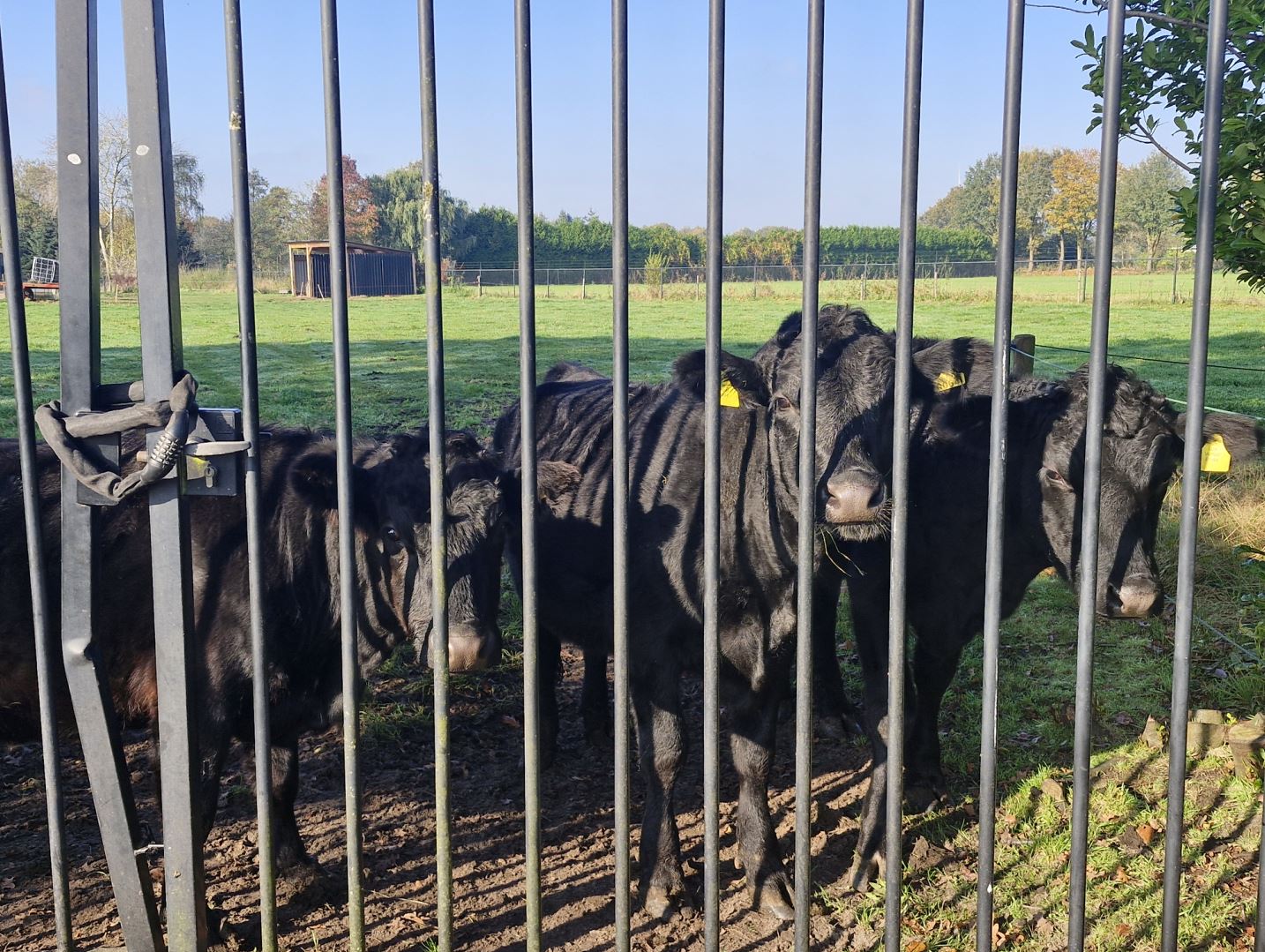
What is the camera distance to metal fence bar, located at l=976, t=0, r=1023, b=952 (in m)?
2.26

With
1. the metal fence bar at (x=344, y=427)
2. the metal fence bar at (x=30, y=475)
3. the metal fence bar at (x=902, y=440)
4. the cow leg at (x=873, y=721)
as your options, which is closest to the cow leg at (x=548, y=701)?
the cow leg at (x=873, y=721)

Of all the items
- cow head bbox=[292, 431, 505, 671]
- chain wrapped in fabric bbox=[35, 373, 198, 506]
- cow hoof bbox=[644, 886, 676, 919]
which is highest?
chain wrapped in fabric bbox=[35, 373, 198, 506]

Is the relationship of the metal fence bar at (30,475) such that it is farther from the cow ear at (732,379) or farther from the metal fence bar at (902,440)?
the cow ear at (732,379)

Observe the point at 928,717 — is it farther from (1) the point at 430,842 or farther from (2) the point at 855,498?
(1) the point at 430,842

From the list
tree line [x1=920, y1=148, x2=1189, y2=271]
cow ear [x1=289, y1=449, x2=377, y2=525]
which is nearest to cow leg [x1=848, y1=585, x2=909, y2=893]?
cow ear [x1=289, y1=449, x2=377, y2=525]

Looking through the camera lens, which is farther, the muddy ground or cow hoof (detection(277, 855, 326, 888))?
cow hoof (detection(277, 855, 326, 888))

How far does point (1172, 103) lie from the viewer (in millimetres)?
5582

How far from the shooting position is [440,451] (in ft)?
8.14

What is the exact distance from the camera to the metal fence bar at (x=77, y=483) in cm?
237

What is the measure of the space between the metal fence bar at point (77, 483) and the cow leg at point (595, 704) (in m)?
3.57

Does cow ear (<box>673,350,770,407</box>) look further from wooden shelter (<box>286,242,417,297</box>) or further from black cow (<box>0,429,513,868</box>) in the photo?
wooden shelter (<box>286,242,417,297</box>)

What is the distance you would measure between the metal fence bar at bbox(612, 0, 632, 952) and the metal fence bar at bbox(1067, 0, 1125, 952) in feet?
3.28

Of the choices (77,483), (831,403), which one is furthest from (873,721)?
(77,483)

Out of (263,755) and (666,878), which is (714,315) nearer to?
(263,755)
